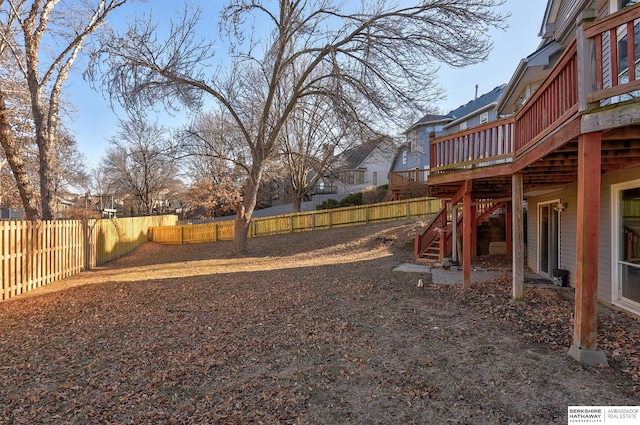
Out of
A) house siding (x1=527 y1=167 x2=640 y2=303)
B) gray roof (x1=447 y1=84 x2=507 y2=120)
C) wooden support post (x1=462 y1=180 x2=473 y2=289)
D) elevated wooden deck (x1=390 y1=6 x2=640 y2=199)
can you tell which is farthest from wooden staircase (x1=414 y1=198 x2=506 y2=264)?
gray roof (x1=447 y1=84 x2=507 y2=120)

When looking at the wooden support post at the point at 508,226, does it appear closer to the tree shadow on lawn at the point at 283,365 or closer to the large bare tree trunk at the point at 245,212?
the tree shadow on lawn at the point at 283,365

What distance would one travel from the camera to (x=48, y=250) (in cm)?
853

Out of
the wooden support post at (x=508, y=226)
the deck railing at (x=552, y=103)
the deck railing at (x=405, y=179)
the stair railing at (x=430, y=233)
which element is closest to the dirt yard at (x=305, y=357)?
the deck railing at (x=552, y=103)

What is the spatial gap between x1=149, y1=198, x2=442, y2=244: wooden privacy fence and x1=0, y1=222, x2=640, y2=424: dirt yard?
10753 millimetres

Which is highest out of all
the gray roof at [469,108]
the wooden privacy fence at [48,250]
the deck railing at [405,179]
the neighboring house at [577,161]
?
the gray roof at [469,108]

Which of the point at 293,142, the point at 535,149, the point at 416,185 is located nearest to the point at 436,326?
the point at 535,149

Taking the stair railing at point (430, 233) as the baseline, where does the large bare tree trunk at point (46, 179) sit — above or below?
above

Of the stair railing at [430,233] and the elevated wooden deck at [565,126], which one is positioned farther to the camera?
the stair railing at [430,233]

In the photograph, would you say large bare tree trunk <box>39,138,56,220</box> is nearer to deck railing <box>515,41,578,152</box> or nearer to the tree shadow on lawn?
the tree shadow on lawn

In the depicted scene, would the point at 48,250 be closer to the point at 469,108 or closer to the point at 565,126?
the point at 565,126

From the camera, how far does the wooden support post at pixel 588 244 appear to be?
134 inches

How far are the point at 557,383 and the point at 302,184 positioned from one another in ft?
73.7

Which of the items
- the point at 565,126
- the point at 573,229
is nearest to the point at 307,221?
the point at 573,229

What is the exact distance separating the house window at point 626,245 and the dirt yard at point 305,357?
47 centimetres
